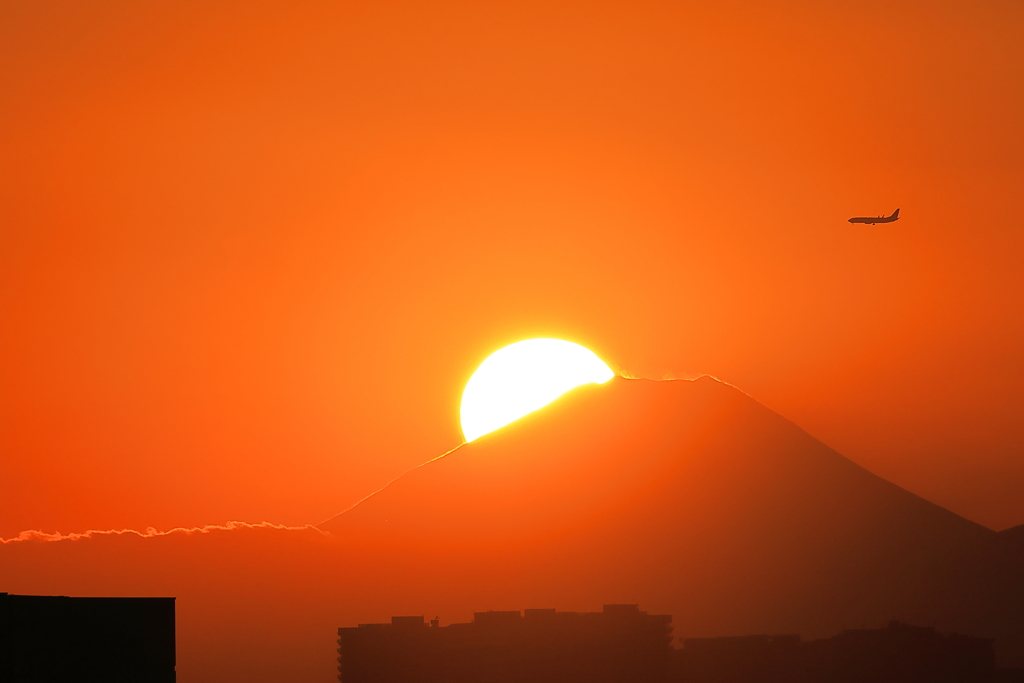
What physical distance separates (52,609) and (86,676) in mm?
3849

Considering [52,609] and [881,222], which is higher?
[881,222]

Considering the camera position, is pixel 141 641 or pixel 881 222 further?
pixel 881 222

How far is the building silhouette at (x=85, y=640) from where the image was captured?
44.3 metres

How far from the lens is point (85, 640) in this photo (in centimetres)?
4697

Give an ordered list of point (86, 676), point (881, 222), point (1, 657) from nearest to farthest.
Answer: point (1, 657) → point (86, 676) → point (881, 222)

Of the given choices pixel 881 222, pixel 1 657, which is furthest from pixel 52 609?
pixel 881 222

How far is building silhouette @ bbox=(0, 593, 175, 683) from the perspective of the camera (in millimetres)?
44344

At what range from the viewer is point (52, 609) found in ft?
151

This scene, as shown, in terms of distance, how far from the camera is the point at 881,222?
126000 millimetres

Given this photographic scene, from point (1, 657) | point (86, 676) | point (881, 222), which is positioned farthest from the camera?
point (881, 222)

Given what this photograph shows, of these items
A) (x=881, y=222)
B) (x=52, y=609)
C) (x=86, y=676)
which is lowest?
(x=86, y=676)

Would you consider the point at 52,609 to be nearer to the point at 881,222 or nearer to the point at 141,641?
the point at 141,641

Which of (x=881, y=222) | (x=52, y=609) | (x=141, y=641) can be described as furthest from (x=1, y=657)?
(x=881, y=222)

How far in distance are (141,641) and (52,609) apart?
482 centimetres
